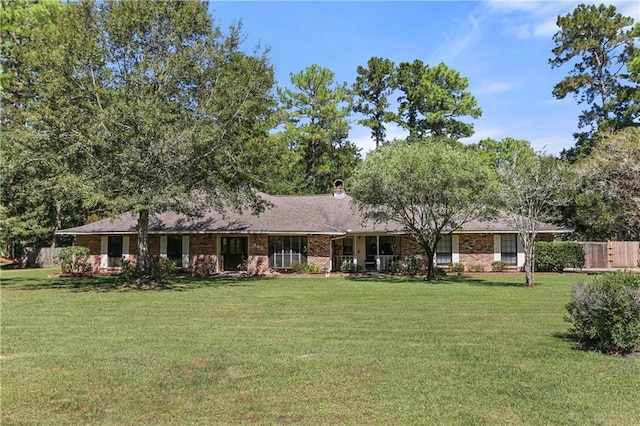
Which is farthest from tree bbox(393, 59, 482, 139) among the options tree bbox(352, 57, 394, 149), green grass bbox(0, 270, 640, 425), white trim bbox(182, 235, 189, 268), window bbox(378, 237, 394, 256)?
green grass bbox(0, 270, 640, 425)

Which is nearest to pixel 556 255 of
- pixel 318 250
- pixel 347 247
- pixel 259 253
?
pixel 347 247

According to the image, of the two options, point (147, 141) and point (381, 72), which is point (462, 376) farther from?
point (381, 72)

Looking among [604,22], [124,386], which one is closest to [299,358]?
[124,386]

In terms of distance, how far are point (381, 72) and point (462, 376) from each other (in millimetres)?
43999

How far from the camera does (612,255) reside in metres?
29.3

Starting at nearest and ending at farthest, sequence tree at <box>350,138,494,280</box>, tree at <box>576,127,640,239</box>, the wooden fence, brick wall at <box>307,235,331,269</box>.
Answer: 1. tree at <box>350,138,494,280</box>
2. tree at <box>576,127,640,239</box>
3. brick wall at <box>307,235,331,269</box>
4. the wooden fence

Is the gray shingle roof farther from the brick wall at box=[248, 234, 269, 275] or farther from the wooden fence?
the wooden fence

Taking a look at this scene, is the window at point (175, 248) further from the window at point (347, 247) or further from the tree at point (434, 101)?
the tree at point (434, 101)

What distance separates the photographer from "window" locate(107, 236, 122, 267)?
28.0 metres

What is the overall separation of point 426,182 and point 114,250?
58.5ft

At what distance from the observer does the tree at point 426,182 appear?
770 inches

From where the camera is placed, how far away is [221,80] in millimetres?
19188

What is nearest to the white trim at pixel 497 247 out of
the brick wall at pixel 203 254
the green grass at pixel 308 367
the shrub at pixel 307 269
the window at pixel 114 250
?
the shrub at pixel 307 269

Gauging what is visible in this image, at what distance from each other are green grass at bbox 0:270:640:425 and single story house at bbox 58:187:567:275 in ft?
43.6
